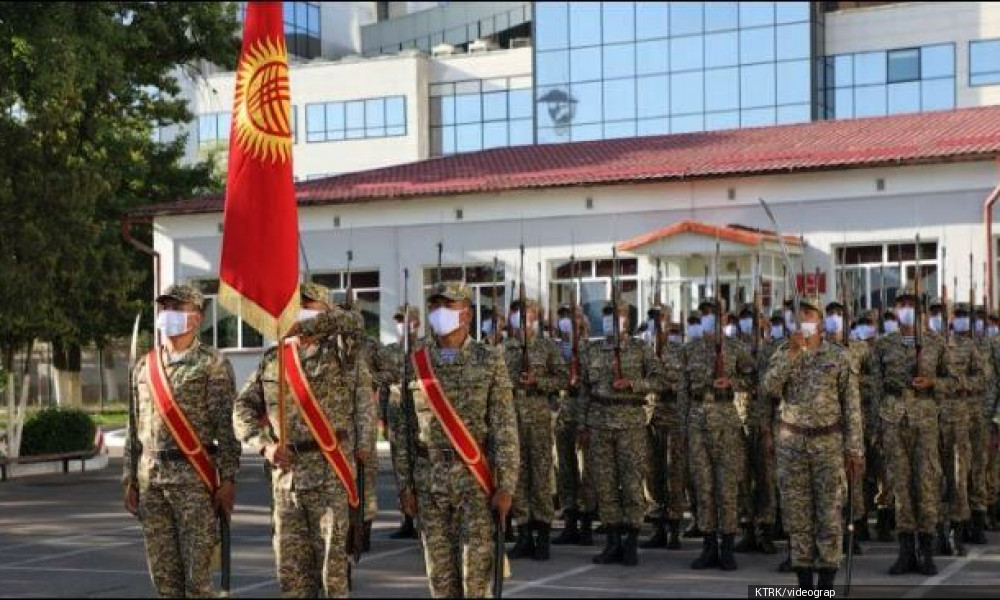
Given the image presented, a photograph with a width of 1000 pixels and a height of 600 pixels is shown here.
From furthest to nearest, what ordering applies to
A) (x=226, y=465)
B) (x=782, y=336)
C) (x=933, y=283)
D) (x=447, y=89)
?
(x=447, y=89) → (x=933, y=283) → (x=782, y=336) → (x=226, y=465)

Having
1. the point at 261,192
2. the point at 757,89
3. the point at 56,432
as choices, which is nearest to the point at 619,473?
the point at 261,192

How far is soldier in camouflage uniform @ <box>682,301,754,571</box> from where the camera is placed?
457 inches

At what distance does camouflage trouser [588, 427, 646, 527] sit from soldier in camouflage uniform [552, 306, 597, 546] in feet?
2.98

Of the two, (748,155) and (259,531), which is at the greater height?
(748,155)

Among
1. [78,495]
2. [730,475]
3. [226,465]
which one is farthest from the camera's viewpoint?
[78,495]

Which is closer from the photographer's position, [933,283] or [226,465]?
[226,465]

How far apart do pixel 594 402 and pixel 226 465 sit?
14.6ft

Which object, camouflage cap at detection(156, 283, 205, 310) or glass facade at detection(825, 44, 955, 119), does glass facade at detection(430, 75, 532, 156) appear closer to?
glass facade at detection(825, 44, 955, 119)

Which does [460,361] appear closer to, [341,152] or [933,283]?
[933,283]

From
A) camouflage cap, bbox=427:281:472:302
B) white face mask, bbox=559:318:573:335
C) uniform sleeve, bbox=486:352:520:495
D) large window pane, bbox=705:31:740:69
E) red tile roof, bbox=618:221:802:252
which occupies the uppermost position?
large window pane, bbox=705:31:740:69

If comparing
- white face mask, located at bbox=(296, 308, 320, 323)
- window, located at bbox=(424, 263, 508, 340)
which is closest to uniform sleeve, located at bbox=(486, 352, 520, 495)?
white face mask, located at bbox=(296, 308, 320, 323)

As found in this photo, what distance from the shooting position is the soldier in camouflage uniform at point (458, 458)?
8.06m

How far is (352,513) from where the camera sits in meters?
8.45

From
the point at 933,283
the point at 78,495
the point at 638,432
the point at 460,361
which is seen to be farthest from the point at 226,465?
the point at 933,283
